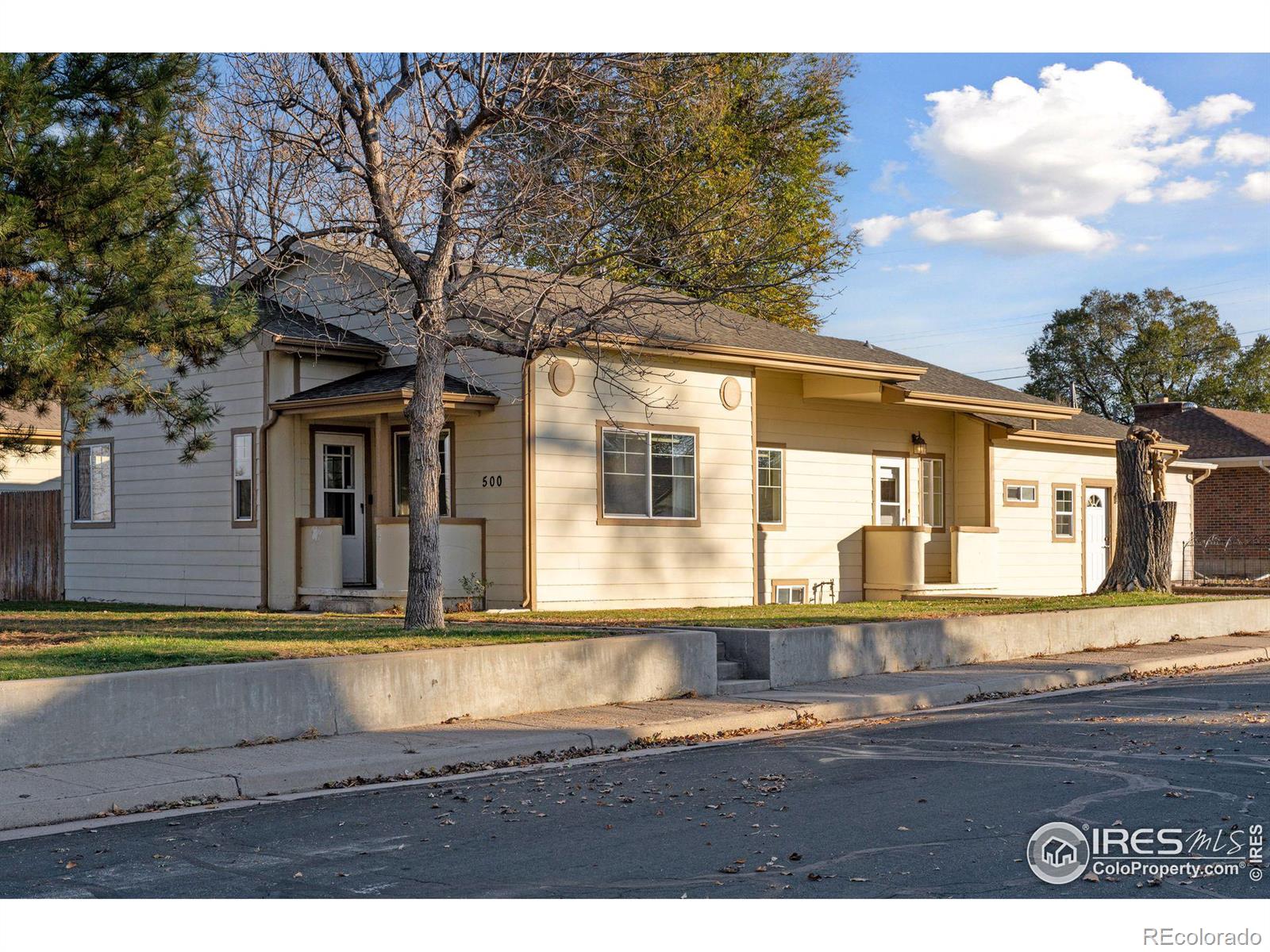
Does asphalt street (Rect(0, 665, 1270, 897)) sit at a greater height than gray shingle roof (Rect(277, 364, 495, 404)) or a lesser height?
lesser

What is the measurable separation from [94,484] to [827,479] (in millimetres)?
13021

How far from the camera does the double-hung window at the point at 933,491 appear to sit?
88.0ft

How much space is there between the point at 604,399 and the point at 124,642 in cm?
901

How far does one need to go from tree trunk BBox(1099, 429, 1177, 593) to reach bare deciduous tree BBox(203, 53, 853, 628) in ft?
32.5

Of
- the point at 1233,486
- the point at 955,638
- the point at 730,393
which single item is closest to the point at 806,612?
the point at 955,638

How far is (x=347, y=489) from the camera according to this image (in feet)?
69.3

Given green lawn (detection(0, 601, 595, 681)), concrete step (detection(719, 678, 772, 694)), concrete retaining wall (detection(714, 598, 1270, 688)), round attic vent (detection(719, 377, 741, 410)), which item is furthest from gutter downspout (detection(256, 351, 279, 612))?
concrete step (detection(719, 678, 772, 694))

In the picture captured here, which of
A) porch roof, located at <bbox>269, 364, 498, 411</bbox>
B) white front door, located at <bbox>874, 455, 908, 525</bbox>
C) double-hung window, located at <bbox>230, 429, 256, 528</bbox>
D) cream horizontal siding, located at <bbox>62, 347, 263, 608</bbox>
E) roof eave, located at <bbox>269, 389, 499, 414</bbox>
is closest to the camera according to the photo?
roof eave, located at <bbox>269, 389, 499, 414</bbox>

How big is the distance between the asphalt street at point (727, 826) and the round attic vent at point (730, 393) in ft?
35.9

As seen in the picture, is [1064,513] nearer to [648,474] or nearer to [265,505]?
[648,474]

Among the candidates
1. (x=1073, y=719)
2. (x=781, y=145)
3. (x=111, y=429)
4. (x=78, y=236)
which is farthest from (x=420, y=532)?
(x=781, y=145)

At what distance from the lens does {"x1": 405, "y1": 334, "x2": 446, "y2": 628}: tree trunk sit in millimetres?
15203

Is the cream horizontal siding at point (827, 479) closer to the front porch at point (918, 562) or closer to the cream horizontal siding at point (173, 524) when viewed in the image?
the front porch at point (918, 562)

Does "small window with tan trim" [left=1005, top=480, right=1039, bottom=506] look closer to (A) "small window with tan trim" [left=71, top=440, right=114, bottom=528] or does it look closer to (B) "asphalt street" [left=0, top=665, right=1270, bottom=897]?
(B) "asphalt street" [left=0, top=665, right=1270, bottom=897]
